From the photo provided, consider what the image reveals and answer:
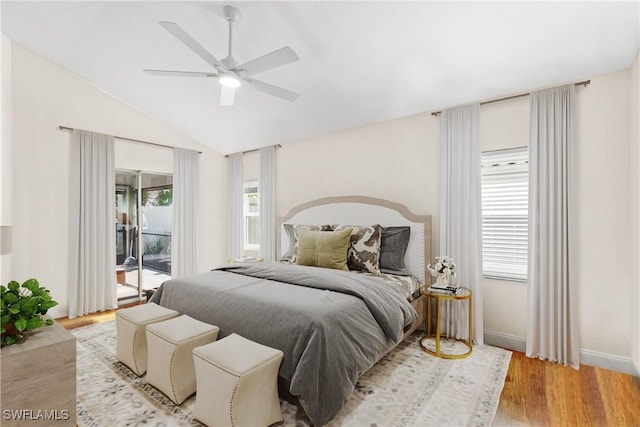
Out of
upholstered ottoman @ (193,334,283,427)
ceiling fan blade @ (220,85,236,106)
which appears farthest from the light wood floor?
ceiling fan blade @ (220,85,236,106)

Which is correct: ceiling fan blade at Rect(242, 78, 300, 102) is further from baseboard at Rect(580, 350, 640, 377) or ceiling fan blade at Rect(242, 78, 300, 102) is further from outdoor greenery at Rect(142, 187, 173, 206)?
baseboard at Rect(580, 350, 640, 377)

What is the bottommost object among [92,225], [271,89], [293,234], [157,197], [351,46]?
[293,234]

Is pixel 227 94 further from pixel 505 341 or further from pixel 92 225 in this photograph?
pixel 505 341

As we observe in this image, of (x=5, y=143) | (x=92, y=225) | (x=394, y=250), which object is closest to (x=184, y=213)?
(x=92, y=225)

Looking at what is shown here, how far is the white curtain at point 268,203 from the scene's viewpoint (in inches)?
191

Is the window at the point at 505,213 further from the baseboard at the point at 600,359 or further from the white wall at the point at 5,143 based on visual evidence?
the white wall at the point at 5,143

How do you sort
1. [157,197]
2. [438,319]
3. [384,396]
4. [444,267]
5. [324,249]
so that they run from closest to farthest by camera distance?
[384,396], [438,319], [444,267], [324,249], [157,197]

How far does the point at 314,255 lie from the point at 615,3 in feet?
9.54

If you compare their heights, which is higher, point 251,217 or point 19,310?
point 251,217

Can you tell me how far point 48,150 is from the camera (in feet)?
12.2

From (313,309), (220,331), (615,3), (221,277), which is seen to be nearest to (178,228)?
Answer: (221,277)

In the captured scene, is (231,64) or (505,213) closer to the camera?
(231,64)

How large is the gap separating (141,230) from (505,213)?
4.80m

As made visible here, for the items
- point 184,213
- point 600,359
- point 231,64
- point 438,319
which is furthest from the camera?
point 184,213
